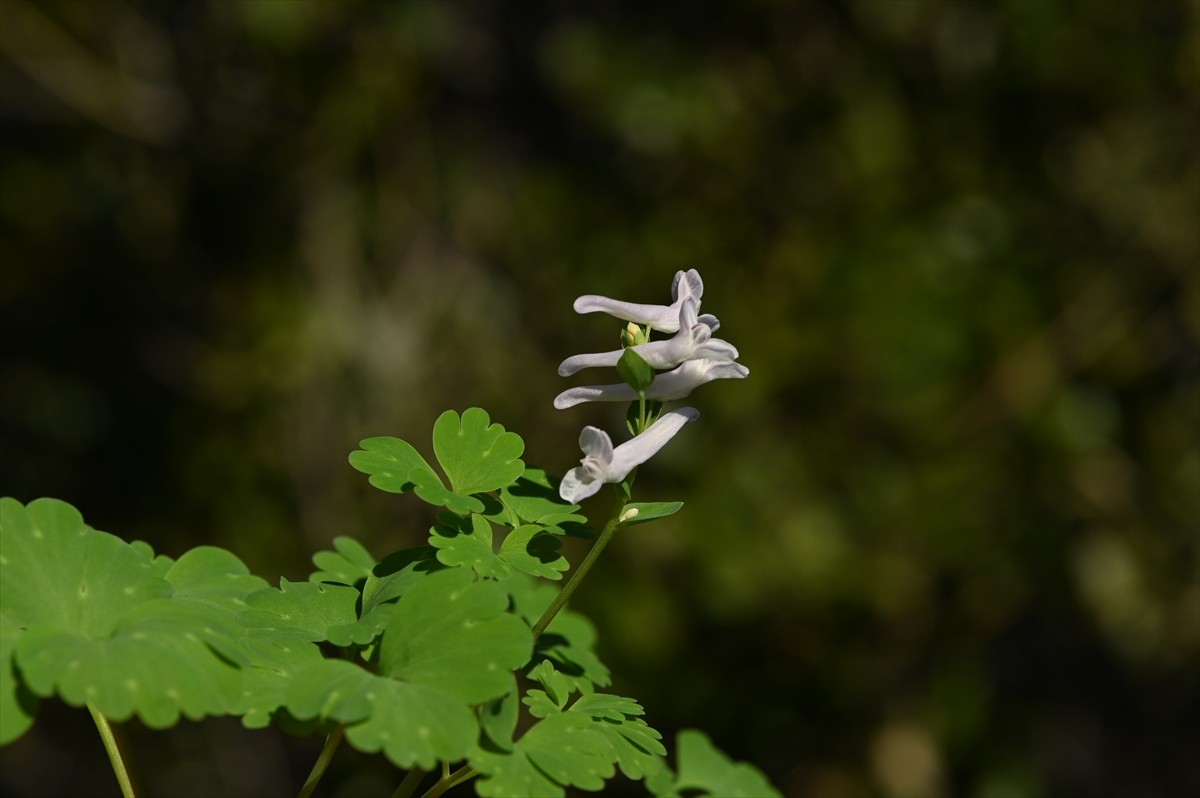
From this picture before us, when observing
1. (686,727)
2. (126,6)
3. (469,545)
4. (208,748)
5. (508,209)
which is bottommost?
(208,748)

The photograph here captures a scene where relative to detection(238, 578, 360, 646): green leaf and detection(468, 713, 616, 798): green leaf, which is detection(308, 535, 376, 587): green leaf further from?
detection(468, 713, 616, 798): green leaf

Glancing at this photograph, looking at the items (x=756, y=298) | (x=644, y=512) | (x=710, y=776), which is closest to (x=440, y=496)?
(x=644, y=512)

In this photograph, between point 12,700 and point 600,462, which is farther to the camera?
point 600,462

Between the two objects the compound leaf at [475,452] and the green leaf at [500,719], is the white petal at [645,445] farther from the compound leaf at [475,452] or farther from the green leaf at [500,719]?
the green leaf at [500,719]

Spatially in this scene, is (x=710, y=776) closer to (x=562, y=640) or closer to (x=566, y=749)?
(x=562, y=640)

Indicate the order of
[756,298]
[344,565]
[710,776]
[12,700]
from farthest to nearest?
1. [756,298]
2. [710,776]
3. [344,565]
4. [12,700]

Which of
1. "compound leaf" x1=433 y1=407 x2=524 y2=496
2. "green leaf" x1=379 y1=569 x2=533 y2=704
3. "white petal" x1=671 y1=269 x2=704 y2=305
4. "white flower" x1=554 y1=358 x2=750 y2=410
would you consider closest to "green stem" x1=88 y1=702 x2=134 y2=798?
"green leaf" x1=379 y1=569 x2=533 y2=704

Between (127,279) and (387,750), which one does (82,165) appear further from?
(387,750)

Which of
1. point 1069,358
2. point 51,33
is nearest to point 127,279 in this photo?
point 51,33
